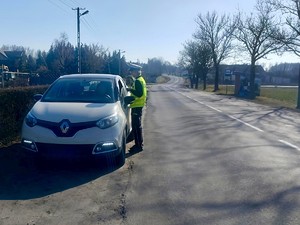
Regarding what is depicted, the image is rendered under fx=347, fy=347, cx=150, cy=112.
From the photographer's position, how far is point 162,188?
5480mm

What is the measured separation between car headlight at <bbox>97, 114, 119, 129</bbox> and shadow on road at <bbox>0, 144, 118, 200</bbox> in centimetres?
85

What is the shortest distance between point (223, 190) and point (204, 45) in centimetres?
5952

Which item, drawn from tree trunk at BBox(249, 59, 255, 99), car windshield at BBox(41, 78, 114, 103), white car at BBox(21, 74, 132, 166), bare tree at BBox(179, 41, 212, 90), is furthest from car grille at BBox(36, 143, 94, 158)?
bare tree at BBox(179, 41, 212, 90)

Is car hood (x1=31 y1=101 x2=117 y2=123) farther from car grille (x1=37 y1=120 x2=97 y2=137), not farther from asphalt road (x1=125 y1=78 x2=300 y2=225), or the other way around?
asphalt road (x1=125 y1=78 x2=300 y2=225)

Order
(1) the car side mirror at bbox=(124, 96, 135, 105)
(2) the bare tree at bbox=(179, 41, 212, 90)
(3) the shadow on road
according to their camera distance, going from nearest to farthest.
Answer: (3) the shadow on road
(1) the car side mirror at bbox=(124, 96, 135, 105)
(2) the bare tree at bbox=(179, 41, 212, 90)

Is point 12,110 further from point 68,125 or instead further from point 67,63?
point 67,63

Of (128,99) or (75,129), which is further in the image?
(128,99)

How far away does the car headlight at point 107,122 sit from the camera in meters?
6.17

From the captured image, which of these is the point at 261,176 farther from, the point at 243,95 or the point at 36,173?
the point at 243,95

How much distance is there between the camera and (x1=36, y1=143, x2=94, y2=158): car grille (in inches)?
234

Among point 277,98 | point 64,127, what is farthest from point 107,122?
point 277,98

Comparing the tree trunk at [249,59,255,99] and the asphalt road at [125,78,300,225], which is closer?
the asphalt road at [125,78,300,225]

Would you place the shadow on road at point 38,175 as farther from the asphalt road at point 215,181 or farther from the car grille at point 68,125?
the asphalt road at point 215,181

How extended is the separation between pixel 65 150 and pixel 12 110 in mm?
3112
